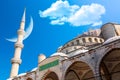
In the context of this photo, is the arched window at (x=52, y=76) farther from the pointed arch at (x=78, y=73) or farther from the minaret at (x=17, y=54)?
the minaret at (x=17, y=54)

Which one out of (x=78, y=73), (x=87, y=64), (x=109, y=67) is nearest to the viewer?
(x=87, y=64)

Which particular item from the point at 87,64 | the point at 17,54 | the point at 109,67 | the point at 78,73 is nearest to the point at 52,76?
the point at 78,73

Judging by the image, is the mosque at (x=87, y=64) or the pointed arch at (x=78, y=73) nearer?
the mosque at (x=87, y=64)

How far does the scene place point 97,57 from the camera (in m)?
16.9

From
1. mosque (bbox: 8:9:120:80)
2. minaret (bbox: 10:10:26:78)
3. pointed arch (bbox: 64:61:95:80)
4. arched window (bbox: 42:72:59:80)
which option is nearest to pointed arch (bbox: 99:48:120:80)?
mosque (bbox: 8:9:120:80)

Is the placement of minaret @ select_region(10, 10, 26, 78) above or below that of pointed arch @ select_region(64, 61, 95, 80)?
above

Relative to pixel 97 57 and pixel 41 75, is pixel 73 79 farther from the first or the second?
pixel 97 57

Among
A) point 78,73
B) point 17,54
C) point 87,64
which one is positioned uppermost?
point 17,54

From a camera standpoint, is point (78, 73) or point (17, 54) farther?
point (17, 54)

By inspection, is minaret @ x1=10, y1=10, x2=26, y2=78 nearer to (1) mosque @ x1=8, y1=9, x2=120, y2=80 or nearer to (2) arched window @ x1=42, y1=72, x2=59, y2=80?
(1) mosque @ x1=8, y1=9, x2=120, y2=80

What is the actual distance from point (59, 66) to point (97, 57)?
5.19 m

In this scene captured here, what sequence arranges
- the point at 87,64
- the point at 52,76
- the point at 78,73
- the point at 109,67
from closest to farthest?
the point at 87,64 → the point at 109,67 → the point at 78,73 → the point at 52,76

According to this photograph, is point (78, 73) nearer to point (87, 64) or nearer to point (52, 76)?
point (52, 76)

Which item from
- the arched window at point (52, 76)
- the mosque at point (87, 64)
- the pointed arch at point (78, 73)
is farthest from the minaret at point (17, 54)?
the pointed arch at point (78, 73)
